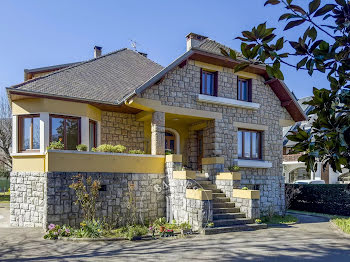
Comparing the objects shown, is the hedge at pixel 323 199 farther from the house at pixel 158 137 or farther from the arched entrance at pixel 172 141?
the arched entrance at pixel 172 141

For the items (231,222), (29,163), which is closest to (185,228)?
(231,222)

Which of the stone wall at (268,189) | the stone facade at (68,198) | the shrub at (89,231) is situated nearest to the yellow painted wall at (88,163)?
the stone facade at (68,198)

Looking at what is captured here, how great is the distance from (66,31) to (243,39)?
819 centimetres

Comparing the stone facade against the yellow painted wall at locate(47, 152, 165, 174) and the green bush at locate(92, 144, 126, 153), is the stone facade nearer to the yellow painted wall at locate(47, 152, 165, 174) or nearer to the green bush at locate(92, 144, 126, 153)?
the yellow painted wall at locate(47, 152, 165, 174)

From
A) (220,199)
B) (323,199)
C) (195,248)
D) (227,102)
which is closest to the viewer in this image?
(195,248)

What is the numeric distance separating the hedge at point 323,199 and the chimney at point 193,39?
9.33m

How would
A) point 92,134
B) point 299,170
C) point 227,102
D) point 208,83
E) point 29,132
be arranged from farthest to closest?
point 299,170, point 208,83, point 227,102, point 92,134, point 29,132

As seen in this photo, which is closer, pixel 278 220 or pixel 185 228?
pixel 185 228

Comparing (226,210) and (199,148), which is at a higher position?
(199,148)

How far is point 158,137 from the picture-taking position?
13.1 metres

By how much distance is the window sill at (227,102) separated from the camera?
13826 mm

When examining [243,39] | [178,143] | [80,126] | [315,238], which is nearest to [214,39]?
[178,143]

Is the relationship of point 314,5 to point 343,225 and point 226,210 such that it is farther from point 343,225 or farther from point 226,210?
point 343,225

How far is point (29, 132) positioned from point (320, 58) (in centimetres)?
1233
